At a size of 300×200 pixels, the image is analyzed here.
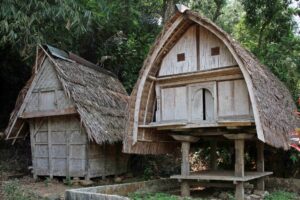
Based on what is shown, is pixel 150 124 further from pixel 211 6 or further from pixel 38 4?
pixel 211 6

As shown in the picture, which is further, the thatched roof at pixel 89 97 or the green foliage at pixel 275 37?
the green foliage at pixel 275 37

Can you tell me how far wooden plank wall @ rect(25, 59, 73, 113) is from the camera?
12000mm

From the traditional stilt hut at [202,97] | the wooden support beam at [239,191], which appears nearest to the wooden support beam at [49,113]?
the traditional stilt hut at [202,97]

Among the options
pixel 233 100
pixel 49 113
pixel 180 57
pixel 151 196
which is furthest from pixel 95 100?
pixel 233 100

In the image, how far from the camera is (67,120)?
485 inches

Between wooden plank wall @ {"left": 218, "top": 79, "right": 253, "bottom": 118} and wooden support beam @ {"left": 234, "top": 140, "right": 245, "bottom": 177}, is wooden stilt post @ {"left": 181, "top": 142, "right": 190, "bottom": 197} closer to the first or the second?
wooden support beam @ {"left": 234, "top": 140, "right": 245, "bottom": 177}

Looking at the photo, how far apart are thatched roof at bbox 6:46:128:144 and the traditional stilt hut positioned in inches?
63.8

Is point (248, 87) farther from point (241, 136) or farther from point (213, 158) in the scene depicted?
point (213, 158)

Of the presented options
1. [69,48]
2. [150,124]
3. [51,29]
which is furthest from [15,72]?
[150,124]

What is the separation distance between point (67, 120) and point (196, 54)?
5.09 metres

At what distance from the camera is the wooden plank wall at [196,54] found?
9320 mm

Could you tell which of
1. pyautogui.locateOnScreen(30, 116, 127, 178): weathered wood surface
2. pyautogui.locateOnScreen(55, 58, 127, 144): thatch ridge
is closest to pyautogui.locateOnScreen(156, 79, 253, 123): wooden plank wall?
pyautogui.locateOnScreen(55, 58, 127, 144): thatch ridge

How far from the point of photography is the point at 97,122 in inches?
Answer: 453

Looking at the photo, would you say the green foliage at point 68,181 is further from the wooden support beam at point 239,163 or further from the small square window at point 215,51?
the small square window at point 215,51
